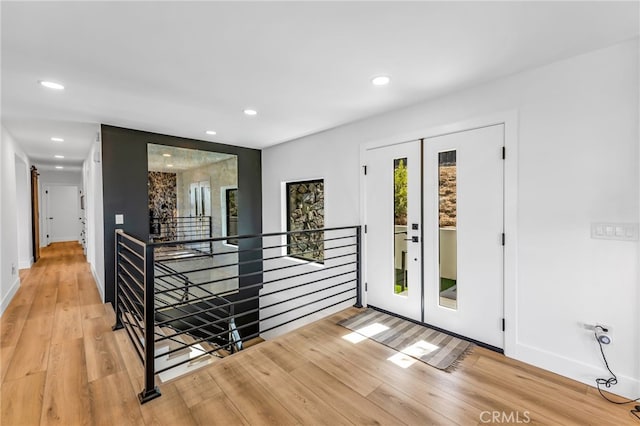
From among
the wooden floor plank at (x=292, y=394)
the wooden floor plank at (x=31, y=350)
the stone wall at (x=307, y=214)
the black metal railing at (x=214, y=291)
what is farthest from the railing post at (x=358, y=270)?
the wooden floor plank at (x=31, y=350)

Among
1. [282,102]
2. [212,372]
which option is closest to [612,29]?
[282,102]

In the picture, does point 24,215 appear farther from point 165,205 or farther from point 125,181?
point 125,181

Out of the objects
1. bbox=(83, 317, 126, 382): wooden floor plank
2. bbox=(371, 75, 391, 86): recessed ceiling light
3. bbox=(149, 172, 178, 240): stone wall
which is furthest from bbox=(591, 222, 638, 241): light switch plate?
bbox=(149, 172, 178, 240): stone wall

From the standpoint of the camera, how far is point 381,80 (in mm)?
2354

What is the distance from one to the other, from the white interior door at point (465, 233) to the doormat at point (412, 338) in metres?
0.17

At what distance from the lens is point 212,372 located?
214 cm

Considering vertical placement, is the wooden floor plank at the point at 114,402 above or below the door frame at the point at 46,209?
below

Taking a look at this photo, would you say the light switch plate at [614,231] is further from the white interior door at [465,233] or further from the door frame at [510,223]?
the white interior door at [465,233]

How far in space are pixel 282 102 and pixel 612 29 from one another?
7.86ft

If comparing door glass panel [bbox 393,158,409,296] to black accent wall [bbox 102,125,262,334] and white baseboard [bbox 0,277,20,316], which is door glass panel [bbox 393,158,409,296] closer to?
black accent wall [bbox 102,125,262,334]

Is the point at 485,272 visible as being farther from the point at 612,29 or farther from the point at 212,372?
the point at 212,372

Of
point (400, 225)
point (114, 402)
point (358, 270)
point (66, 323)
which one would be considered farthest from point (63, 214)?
point (400, 225)

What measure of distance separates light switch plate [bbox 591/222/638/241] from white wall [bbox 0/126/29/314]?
5.65m

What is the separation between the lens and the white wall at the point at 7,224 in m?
3.42
